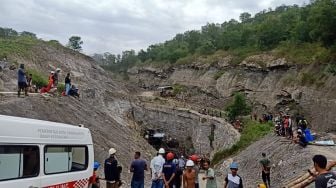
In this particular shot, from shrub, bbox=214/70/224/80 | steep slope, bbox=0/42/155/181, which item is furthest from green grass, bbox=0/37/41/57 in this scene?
shrub, bbox=214/70/224/80

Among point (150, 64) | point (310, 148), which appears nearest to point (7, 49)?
point (310, 148)

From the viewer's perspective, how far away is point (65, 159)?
10.2 meters

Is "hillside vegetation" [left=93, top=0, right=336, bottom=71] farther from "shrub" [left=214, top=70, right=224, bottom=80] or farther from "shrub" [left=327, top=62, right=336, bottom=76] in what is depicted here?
"shrub" [left=214, top=70, right=224, bottom=80]

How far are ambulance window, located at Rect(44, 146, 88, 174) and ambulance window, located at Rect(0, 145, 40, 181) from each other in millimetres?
394

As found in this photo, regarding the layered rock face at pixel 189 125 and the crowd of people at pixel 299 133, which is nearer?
the crowd of people at pixel 299 133

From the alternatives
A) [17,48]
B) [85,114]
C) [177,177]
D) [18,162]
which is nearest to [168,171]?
[177,177]

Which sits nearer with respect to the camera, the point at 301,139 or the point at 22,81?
the point at 22,81

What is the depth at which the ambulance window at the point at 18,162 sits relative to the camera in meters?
8.04

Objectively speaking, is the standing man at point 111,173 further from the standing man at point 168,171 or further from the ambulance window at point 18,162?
the ambulance window at point 18,162

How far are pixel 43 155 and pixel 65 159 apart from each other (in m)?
1.12

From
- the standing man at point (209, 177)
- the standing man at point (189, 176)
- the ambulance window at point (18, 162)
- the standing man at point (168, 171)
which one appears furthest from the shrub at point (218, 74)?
the ambulance window at point (18, 162)

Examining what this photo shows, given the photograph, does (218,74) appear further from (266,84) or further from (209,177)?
(209,177)

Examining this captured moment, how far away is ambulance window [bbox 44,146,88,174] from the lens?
30.9 feet

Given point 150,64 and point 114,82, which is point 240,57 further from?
point 150,64
